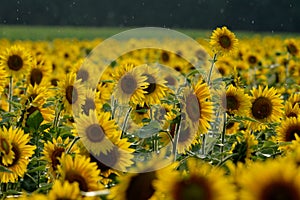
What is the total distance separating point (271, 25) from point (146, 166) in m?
36.8

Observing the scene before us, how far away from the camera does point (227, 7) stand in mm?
39250

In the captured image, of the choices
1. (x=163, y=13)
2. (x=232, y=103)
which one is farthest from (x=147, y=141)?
(x=163, y=13)

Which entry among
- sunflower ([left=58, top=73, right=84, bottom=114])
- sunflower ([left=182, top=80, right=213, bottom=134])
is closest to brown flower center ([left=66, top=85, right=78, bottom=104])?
sunflower ([left=58, top=73, right=84, bottom=114])

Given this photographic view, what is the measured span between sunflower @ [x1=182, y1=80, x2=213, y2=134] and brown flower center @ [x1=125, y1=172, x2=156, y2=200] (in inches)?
30.8

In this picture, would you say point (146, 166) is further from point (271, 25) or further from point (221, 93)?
point (271, 25)

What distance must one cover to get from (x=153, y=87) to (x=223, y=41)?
57 centimetres

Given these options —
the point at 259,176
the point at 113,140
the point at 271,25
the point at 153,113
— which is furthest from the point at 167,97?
the point at 271,25

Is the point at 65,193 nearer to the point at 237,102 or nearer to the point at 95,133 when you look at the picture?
the point at 95,133

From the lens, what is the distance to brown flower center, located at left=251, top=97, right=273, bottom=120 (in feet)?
9.38

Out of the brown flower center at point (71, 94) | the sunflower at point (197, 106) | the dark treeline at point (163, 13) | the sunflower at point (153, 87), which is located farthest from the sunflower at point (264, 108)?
the dark treeline at point (163, 13)

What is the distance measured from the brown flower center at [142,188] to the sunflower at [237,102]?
1.30 meters

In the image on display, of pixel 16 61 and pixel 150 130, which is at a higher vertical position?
pixel 16 61

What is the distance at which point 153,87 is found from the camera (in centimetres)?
291

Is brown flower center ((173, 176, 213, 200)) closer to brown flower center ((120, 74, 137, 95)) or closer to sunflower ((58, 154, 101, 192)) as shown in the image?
sunflower ((58, 154, 101, 192))
